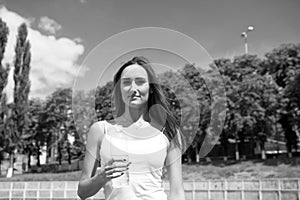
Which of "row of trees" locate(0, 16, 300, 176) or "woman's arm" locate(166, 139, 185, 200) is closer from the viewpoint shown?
"woman's arm" locate(166, 139, 185, 200)

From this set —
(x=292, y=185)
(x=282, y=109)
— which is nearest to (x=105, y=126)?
(x=292, y=185)

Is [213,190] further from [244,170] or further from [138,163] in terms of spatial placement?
[244,170]

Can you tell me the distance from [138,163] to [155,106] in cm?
33

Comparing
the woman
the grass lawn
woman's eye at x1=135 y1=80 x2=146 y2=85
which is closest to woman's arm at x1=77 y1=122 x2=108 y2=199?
the woman

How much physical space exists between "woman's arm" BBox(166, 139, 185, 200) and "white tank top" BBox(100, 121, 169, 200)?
77 millimetres

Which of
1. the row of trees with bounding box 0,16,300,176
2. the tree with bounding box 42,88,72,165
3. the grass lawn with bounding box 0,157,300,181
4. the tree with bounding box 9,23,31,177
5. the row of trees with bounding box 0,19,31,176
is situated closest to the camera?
the grass lawn with bounding box 0,157,300,181

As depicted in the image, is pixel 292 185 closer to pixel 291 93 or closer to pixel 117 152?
pixel 117 152

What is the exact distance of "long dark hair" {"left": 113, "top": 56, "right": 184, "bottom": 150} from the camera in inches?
62.8

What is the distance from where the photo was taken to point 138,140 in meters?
1.50

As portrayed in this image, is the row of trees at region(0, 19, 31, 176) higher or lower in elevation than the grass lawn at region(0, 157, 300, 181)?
higher

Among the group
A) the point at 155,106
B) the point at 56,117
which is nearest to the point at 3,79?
the point at 56,117

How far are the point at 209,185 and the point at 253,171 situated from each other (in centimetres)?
1372

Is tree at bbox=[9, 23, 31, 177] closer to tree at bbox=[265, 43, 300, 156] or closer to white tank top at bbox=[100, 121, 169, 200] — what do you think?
tree at bbox=[265, 43, 300, 156]

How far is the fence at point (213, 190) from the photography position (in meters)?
11.2
